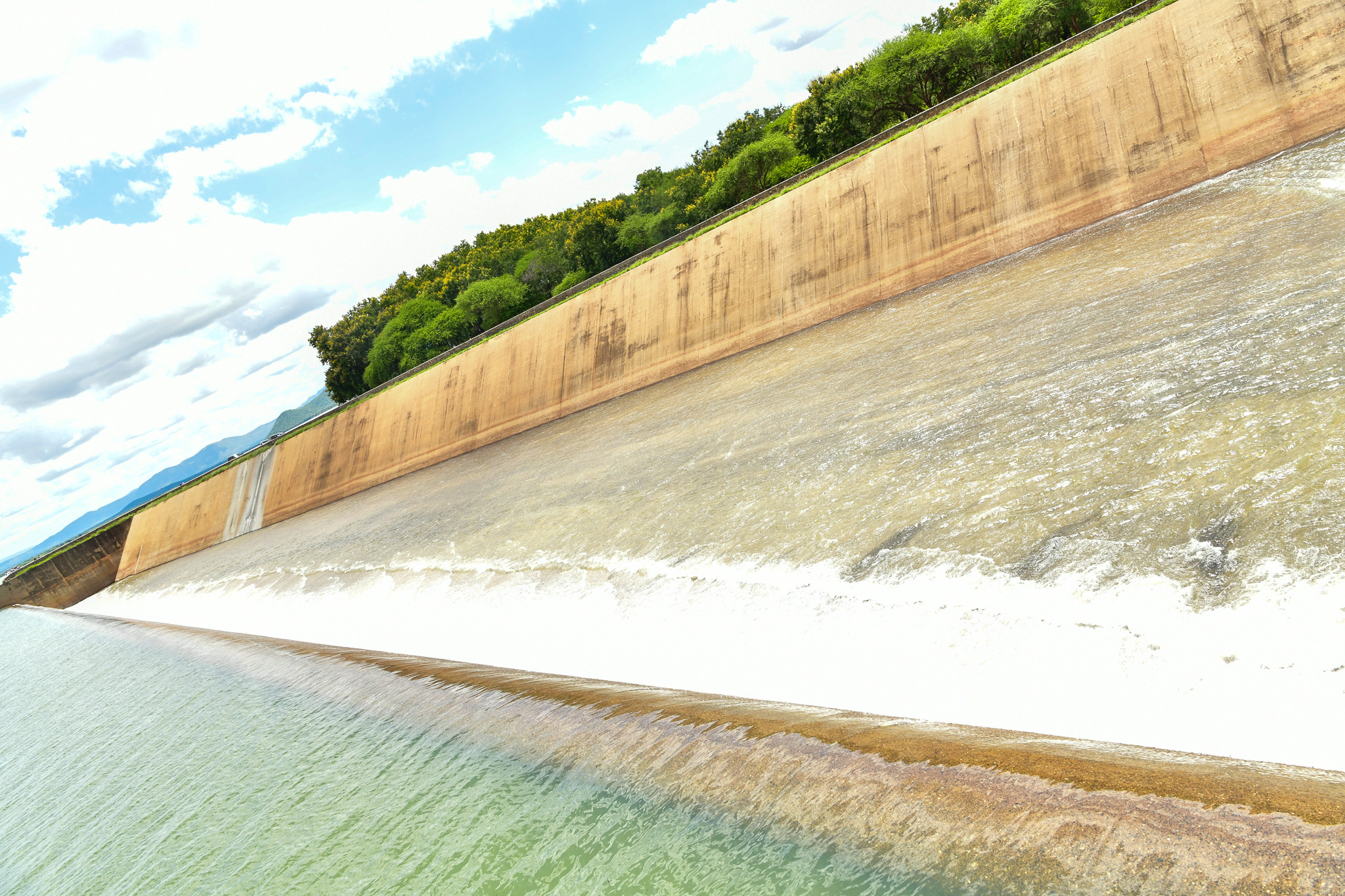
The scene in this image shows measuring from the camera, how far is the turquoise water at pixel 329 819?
4.68 m

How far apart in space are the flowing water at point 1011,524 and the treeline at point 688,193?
2011 cm

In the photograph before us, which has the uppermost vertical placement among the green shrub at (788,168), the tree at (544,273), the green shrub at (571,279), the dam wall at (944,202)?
the tree at (544,273)

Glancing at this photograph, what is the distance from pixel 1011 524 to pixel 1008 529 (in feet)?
0.24

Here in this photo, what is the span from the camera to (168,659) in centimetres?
1516

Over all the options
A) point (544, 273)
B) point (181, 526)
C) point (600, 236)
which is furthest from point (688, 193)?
point (181, 526)

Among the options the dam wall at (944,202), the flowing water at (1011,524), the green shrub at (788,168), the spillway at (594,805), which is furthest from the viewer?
the green shrub at (788,168)

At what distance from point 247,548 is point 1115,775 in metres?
28.8

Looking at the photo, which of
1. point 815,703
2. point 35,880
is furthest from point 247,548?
point 815,703

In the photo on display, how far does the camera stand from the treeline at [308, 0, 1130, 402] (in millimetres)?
31375

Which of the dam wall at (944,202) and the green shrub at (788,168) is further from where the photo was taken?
the green shrub at (788,168)

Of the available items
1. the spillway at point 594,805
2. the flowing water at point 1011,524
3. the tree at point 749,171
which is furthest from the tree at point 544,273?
the spillway at point 594,805

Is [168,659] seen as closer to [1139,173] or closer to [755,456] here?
[755,456]

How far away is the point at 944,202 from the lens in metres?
17.2

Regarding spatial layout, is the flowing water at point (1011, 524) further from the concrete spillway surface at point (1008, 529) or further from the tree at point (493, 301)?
the tree at point (493, 301)
